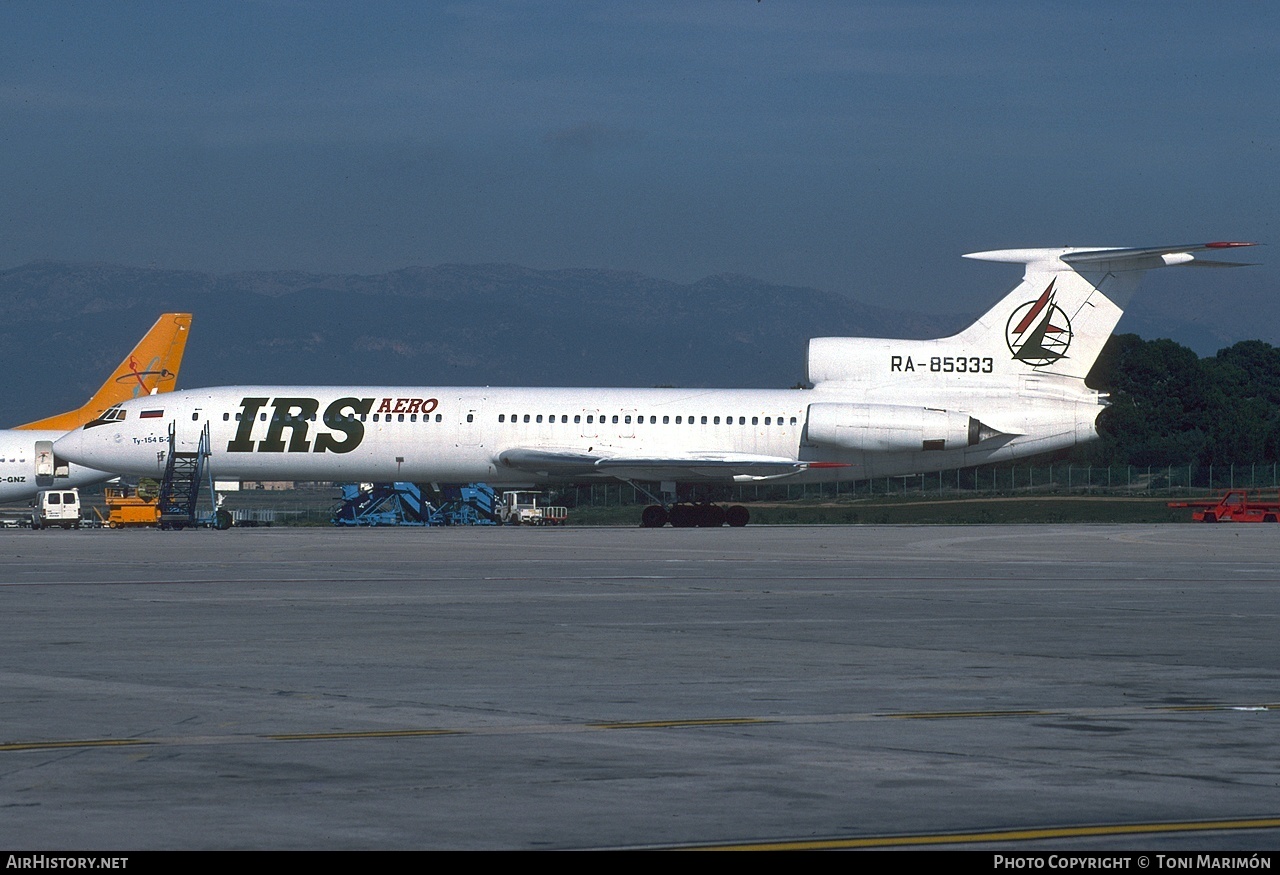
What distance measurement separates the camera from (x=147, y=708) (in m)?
11.6

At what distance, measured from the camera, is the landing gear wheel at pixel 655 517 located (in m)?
53.9

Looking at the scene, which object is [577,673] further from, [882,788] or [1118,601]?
[1118,601]

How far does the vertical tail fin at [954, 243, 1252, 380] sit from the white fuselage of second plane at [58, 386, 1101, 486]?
4.56 feet

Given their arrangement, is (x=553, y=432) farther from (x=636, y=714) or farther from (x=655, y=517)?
(x=636, y=714)

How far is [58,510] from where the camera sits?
218ft

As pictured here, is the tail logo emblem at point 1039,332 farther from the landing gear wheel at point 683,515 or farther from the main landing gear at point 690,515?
→ the landing gear wheel at point 683,515

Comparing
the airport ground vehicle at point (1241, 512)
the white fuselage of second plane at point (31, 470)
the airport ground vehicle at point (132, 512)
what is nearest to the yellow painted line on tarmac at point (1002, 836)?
the airport ground vehicle at point (1241, 512)

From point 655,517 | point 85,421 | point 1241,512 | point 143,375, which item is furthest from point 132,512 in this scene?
point 1241,512

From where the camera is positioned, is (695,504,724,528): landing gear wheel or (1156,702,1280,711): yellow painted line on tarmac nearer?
(1156,702,1280,711): yellow painted line on tarmac

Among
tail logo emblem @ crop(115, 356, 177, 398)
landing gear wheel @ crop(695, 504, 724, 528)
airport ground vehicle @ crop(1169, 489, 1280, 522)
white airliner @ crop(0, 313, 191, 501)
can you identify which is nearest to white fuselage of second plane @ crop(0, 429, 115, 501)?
white airliner @ crop(0, 313, 191, 501)

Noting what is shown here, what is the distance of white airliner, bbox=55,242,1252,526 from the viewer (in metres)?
52.0

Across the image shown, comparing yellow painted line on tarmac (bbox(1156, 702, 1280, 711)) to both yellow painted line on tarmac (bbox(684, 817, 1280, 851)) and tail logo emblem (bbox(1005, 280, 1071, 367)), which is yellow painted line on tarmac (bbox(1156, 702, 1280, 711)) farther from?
tail logo emblem (bbox(1005, 280, 1071, 367))

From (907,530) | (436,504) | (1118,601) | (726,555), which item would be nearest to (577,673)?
(1118,601)
